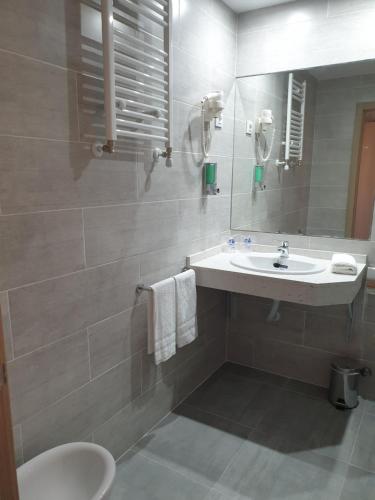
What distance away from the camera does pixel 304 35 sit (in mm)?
2375

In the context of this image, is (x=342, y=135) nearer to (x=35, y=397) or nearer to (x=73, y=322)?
(x=73, y=322)

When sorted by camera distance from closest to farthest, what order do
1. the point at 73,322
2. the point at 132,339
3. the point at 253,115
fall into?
1. the point at 73,322
2. the point at 132,339
3. the point at 253,115

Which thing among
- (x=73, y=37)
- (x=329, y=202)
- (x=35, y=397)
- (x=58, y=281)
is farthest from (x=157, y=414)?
(x=73, y=37)

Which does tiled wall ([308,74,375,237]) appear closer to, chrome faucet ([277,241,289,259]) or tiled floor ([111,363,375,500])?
chrome faucet ([277,241,289,259])

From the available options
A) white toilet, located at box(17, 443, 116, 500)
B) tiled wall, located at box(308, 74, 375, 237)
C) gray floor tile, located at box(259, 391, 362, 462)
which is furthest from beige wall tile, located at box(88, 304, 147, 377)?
tiled wall, located at box(308, 74, 375, 237)

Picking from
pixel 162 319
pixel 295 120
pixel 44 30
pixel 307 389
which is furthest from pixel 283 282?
pixel 44 30

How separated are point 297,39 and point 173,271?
5.55 feet

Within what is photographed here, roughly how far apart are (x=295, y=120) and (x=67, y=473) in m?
2.35

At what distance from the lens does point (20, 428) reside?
1.39 metres

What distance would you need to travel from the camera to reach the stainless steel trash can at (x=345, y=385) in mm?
2365

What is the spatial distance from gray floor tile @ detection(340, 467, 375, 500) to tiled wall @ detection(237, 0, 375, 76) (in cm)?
A: 229

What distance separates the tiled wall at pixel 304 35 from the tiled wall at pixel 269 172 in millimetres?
100

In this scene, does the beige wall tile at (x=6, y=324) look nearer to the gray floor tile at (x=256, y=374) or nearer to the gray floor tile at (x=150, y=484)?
the gray floor tile at (x=150, y=484)

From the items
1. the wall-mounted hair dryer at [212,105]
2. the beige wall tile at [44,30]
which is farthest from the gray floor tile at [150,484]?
the wall-mounted hair dryer at [212,105]
